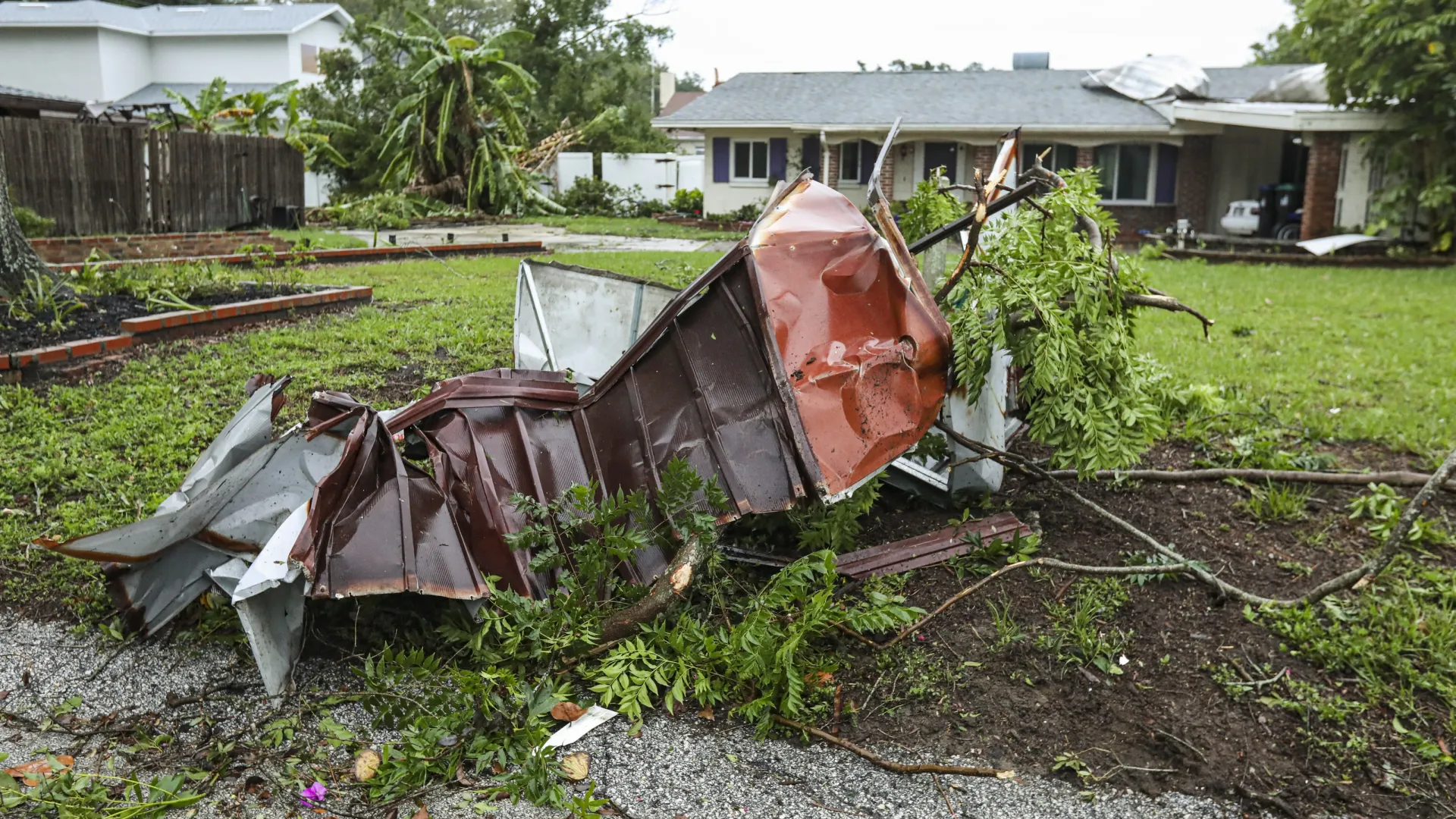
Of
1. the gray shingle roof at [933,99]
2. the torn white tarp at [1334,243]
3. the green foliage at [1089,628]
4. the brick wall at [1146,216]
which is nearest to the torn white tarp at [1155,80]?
the gray shingle roof at [933,99]

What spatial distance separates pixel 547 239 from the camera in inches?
795

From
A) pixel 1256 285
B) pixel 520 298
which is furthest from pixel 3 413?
pixel 1256 285

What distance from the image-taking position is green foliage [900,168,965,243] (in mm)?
4949

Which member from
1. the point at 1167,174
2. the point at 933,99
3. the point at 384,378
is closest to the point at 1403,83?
the point at 1167,174

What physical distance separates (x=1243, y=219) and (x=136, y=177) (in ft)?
67.3

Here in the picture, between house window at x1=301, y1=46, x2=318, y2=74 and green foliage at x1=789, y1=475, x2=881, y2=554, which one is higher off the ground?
house window at x1=301, y1=46, x2=318, y2=74

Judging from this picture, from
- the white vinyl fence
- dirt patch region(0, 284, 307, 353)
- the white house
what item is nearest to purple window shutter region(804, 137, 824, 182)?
the white vinyl fence

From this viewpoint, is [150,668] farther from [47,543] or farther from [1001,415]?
[1001,415]

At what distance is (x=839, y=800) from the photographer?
292cm

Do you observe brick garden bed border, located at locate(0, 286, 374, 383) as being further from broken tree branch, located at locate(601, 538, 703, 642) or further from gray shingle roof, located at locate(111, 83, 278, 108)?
gray shingle roof, located at locate(111, 83, 278, 108)

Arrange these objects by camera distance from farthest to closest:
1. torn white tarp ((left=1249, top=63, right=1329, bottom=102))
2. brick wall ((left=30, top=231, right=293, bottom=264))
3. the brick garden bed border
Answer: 1. torn white tarp ((left=1249, top=63, right=1329, bottom=102))
2. brick wall ((left=30, top=231, right=293, bottom=264))
3. the brick garden bed border

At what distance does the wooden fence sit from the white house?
17055 millimetres

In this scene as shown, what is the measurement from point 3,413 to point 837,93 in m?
24.4

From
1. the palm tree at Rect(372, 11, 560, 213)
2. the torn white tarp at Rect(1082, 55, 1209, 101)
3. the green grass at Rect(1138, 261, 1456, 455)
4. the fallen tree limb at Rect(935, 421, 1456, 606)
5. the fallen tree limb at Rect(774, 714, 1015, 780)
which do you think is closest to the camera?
the fallen tree limb at Rect(774, 714, 1015, 780)
